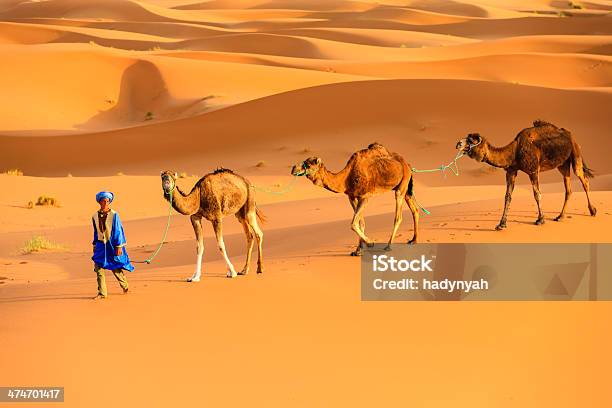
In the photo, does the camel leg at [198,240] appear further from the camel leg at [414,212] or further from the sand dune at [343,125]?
the sand dune at [343,125]

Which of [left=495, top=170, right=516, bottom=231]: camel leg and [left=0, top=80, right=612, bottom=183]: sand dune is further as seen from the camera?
[left=0, top=80, right=612, bottom=183]: sand dune

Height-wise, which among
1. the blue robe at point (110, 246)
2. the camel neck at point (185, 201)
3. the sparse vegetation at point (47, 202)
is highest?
the sparse vegetation at point (47, 202)

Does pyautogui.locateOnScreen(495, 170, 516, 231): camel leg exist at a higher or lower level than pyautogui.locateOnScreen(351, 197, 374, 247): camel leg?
higher

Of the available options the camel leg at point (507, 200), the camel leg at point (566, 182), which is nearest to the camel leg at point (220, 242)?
the camel leg at point (507, 200)

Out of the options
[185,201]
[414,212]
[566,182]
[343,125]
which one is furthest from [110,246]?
[343,125]

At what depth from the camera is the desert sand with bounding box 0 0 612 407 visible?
7.38 meters

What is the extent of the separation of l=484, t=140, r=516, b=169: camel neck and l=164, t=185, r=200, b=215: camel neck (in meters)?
4.38

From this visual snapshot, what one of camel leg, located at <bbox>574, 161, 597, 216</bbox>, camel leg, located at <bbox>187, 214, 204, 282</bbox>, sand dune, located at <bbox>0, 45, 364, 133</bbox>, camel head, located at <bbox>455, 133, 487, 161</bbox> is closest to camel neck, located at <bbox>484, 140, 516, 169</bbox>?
camel head, located at <bbox>455, 133, 487, 161</bbox>

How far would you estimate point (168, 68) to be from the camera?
45.0 meters

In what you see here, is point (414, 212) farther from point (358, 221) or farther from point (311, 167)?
point (311, 167)

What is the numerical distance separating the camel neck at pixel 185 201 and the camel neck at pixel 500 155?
438 centimetres

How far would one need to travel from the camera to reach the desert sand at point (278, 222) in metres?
7.38

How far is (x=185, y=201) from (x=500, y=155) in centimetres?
484

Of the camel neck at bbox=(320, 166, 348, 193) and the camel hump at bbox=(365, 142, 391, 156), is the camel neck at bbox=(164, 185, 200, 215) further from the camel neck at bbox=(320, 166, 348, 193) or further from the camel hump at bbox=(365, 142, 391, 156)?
the camel hump at bbox=(365, 142, 391, 156)
